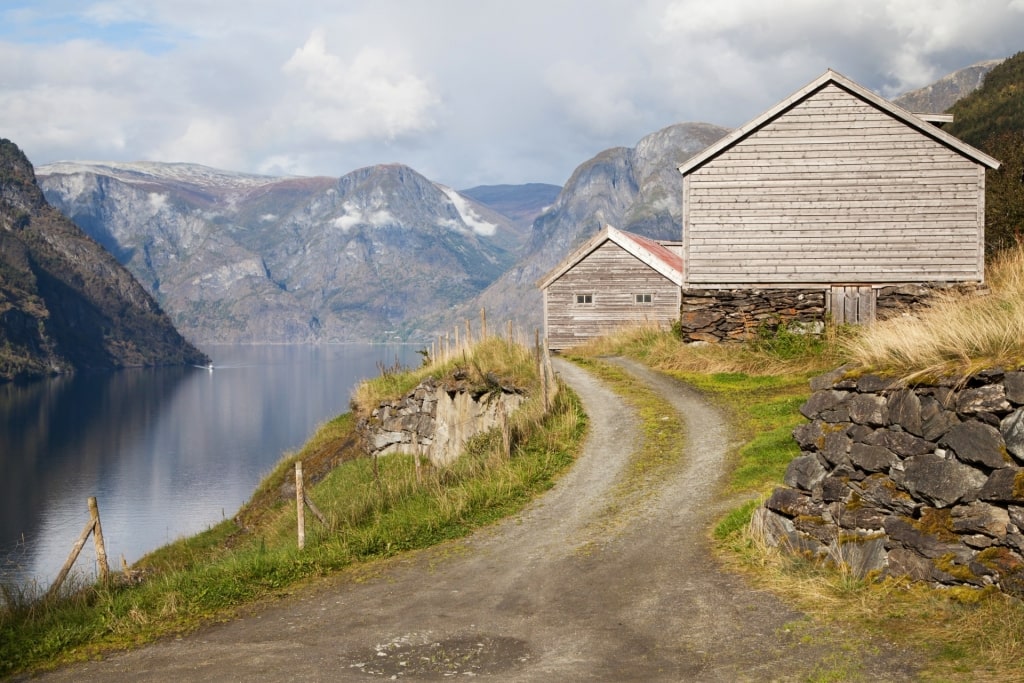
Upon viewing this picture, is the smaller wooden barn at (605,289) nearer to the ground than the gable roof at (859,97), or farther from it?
nearer to the ground

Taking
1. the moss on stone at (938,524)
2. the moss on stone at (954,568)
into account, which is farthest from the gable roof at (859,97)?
the moss on stone at (954,568)

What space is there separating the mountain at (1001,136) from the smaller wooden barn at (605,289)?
1338 centimetres

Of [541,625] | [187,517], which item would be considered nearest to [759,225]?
[541,625]

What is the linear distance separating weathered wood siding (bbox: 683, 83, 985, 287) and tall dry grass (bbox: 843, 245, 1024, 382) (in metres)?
16.8

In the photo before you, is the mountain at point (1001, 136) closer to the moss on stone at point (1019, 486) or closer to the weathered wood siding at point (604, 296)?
the moss on stone at point (1019, 486)

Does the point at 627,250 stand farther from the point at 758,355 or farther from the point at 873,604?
the point at 873,604

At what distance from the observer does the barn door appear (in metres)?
27.7

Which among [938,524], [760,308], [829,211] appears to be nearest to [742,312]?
[760,308]

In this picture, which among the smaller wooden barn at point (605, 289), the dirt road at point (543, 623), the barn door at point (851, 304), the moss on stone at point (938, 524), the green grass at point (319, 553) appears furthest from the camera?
the smaller wooden barn at point (605, 289)

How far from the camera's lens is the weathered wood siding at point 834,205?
27.5 m

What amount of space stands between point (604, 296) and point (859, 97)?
17.9 m

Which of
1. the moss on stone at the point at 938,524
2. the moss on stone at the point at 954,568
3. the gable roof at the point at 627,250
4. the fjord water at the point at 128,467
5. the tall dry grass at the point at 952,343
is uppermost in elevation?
the gable roof at the point at 627,250

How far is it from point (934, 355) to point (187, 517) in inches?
2776

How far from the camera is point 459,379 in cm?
3011
